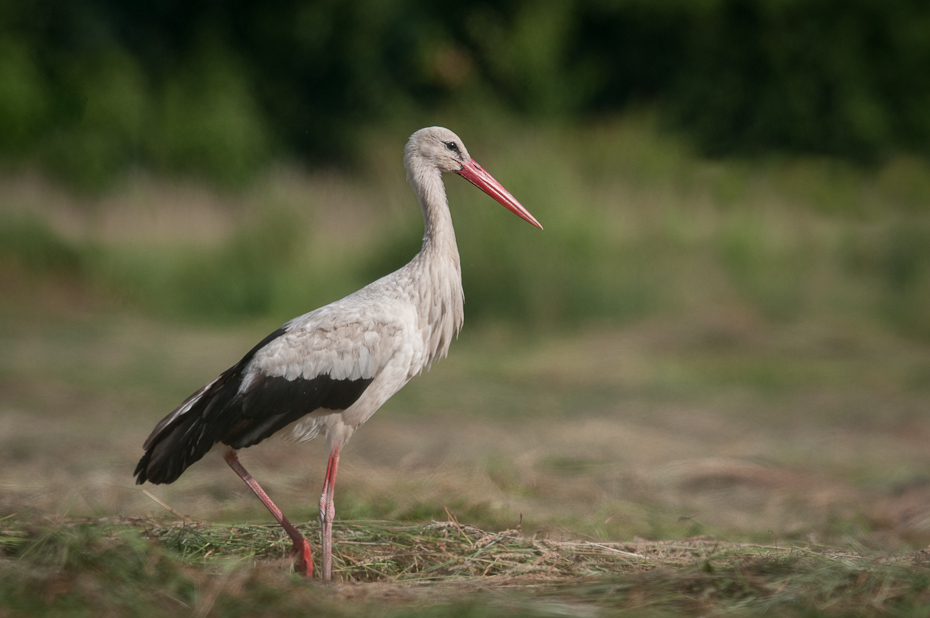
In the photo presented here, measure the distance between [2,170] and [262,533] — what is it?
1121 cm

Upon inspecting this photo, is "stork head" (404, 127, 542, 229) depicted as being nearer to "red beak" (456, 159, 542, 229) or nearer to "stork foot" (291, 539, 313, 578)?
"red beak" (456, 159, 542, 229)

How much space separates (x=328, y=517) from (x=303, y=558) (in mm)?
169

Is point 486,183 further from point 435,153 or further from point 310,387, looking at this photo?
point 310,387

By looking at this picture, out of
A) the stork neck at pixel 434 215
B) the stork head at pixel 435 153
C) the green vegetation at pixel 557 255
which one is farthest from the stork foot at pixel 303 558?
the green vegetation at pixel 557 255

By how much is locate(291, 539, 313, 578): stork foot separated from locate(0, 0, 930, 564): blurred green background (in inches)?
30.3

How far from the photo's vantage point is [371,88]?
1888cm

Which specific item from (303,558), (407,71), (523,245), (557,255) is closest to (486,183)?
(303,558)

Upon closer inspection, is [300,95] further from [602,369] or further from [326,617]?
[326,617]

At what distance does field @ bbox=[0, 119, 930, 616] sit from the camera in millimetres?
2820

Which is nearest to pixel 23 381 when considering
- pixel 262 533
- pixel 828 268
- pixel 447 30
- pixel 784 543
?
pixel 262 533

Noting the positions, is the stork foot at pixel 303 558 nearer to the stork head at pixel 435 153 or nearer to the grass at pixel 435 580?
the grass at pixel 435 580

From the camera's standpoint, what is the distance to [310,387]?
11.4 feet

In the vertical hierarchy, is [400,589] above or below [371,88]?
below

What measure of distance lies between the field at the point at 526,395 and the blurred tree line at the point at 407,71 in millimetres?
3408
